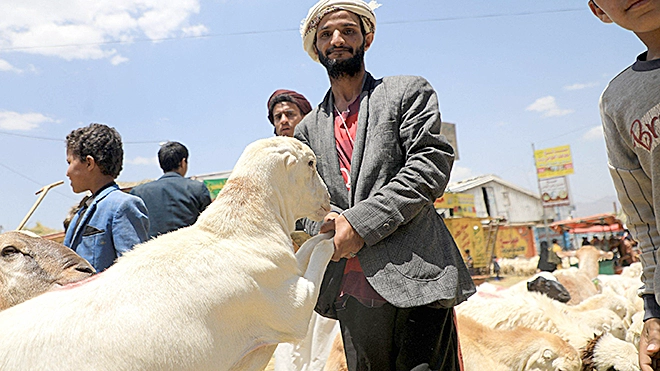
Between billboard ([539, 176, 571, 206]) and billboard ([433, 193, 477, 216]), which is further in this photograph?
billboard ([539, 176, 571, 206])

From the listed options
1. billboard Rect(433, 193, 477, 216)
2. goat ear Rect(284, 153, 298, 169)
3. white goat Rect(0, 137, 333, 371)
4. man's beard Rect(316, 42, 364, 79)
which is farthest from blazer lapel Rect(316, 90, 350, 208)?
billboard Rect(433, 193, 477, 216)

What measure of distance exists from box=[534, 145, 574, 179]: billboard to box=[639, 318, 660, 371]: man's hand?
40231 millimetres

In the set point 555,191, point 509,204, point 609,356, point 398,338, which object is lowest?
point 509,204

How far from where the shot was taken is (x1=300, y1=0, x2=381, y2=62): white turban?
2900 mm

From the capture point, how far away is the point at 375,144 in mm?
2668

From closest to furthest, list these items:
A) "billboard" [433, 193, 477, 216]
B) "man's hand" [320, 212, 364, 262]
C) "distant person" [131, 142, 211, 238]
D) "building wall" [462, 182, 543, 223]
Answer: "man's hand" [320, 212, 364, 262] → "distant person" [131, 142, 211, 238] → "billboard" [433, 193, 477, 216] → "building wall" [462, 182, 543, 223]

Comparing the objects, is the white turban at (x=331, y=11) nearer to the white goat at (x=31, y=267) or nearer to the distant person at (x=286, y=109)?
the distant person at (x=286, y=109)

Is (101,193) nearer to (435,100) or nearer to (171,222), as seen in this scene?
(171,222)

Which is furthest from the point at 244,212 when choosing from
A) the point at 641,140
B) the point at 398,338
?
the point at 641,140

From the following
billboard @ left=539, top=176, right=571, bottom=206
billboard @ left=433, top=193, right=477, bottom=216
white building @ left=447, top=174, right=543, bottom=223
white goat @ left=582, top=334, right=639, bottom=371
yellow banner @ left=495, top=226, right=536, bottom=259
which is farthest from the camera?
white building @ left=447, top=174, right=543, bottom=223

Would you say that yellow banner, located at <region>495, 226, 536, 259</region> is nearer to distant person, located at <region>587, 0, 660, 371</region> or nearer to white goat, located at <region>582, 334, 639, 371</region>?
white goat, located at <region>582, 334, 639, 371</region>

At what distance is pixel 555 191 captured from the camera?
3847cm

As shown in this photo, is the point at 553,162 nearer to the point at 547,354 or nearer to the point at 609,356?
the point at 609,356

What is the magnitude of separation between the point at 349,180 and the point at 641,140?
1.38 m
